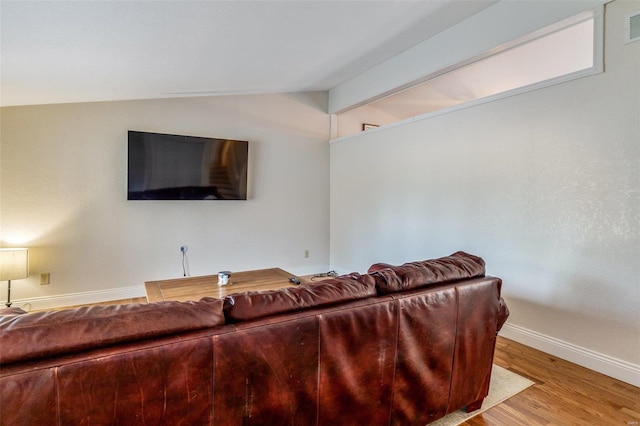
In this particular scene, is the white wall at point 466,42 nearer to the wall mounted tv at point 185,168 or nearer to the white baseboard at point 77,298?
the wall mounted tv at point 185,168

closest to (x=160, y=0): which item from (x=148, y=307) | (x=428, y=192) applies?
(x=148, y=307)

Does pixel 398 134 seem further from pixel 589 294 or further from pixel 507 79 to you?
pixel 589 294

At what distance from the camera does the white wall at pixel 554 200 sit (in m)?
2.22

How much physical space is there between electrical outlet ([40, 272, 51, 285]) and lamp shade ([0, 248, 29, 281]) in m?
0.44

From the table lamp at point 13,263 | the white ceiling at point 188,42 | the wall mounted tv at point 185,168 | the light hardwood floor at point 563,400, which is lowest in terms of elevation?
the light hardwood floor at point 563,400

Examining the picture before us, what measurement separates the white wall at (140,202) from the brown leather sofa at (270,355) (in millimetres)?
2838

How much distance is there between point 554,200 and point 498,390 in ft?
5.04

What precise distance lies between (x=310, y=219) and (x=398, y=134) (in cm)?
196

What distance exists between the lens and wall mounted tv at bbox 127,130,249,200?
12.5 feet

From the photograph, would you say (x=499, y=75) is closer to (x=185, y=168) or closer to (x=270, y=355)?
(x=185, y=168)

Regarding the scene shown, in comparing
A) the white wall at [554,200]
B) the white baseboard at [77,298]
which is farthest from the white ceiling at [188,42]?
the white baseboard at [77,298]

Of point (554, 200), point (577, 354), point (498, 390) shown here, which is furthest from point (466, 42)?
point (498, 390)

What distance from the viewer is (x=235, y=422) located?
1.09m

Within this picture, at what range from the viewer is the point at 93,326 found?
944 mm
